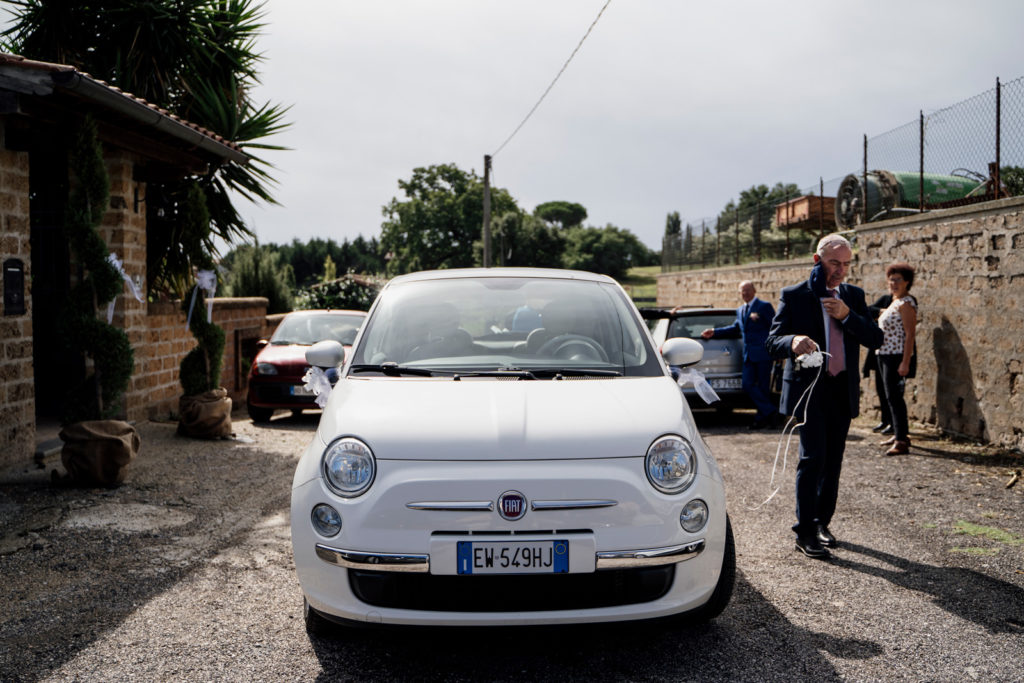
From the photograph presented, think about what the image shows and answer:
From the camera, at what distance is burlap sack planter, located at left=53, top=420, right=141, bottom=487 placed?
637cm

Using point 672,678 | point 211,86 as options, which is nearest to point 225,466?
point 672,678

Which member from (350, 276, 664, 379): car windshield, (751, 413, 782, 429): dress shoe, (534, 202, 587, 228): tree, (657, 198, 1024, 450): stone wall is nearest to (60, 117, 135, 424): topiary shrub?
(350, 276, 664, 379): car windshield

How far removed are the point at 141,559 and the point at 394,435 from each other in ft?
7.98

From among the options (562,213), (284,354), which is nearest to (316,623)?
(284,354)

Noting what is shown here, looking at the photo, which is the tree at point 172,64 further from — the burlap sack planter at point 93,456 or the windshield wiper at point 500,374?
the windshield wiper at point 500,374

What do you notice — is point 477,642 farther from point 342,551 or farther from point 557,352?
point 557,352

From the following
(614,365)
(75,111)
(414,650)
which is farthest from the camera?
(75,111)

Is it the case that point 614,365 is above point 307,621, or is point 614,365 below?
above

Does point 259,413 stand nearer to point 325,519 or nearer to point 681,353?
point 681,353

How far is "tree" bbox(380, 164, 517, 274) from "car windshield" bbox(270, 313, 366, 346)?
6060 cm

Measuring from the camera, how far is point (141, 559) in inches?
187

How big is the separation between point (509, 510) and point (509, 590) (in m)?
0.27

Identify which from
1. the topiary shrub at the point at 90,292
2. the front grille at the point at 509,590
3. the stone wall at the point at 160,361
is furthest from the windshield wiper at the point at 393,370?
the stone wall at the point at 160,361

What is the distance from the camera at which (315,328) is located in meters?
12.2
